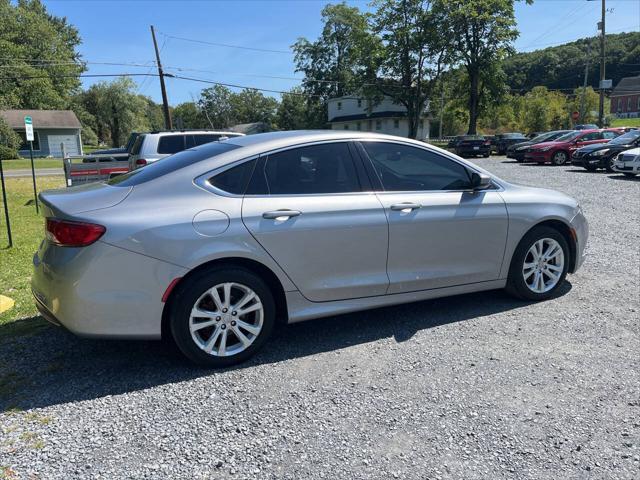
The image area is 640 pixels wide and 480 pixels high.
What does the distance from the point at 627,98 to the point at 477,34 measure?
290ft

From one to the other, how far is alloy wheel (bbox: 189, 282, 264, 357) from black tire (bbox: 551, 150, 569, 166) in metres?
23.2

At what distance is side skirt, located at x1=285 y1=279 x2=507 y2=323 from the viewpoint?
3.67 m

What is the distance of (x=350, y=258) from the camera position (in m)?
3.78

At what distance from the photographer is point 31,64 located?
55688 millimetres

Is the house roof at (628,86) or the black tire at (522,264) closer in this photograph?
the black tire at (522,264)

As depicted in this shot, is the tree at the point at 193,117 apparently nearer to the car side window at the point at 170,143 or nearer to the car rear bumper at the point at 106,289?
the car side window at the point at 170,143

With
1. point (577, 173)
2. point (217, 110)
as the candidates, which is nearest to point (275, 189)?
point (577, 173)

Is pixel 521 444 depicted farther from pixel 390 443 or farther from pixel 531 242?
pixel 531 242

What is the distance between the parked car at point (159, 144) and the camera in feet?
35.7

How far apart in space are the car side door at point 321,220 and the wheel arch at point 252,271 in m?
0.14

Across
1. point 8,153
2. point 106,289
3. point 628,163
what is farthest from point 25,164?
point 106,289

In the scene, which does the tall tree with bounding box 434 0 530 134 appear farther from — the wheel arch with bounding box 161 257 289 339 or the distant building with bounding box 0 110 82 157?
the wheel arch with bounding box 161 257 289 339

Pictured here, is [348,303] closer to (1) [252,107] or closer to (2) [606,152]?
(2) [606,152]

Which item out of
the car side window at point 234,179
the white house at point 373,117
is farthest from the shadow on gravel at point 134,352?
the white house at point 373,117
